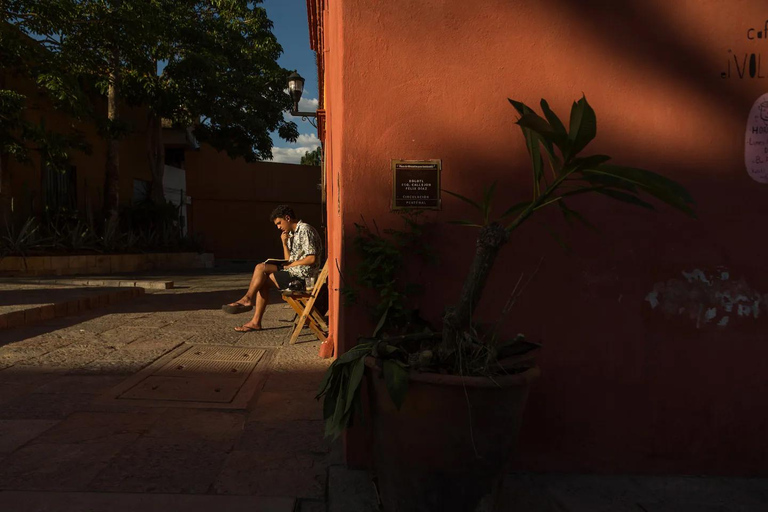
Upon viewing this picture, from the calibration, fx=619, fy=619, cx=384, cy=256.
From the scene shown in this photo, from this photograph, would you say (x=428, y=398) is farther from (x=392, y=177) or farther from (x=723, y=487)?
(x=723, y=487)

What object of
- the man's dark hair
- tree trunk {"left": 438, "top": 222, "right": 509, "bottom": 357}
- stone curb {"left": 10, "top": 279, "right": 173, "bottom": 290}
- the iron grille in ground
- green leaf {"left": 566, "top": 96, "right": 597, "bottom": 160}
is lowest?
stone curb {"left": 10, "top": 279, "right": 173, "bottom": 290}

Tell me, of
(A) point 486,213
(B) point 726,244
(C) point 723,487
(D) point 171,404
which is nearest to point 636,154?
(B) point 726,244

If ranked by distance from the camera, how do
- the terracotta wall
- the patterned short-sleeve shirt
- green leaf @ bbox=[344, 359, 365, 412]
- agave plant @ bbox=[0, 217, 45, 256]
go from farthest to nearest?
the terracotta wall → agave plant @ bbox=[0, 217, 45, 256] → the patterned short-sleeve shirt → green leaf @ bbox=[344, 359, 365, 412]

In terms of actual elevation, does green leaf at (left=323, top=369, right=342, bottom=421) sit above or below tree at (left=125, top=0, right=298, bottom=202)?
below

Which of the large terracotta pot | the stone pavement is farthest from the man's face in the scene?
the large terracotta pot

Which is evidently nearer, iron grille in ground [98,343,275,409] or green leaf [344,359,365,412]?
green leaf [344,359,365,412]

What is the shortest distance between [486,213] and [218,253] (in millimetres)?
26341

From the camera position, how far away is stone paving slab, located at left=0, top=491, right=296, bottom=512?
2.41m

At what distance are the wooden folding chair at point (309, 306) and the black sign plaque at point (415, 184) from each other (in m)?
2.82

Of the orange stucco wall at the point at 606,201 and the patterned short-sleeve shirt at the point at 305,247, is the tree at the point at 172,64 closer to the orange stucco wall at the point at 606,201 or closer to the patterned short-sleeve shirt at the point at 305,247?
the patterned short-sleeve shirt at the point at 305,247

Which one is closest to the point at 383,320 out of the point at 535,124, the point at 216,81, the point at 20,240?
the point at 535,124

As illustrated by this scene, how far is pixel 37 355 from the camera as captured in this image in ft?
16.8

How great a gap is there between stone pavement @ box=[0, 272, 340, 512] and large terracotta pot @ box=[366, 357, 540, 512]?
1.68 feet

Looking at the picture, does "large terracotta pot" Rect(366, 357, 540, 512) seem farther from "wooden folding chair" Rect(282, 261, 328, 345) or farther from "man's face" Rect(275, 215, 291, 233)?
"man's face" Rect(275, 215, 291, 233)
